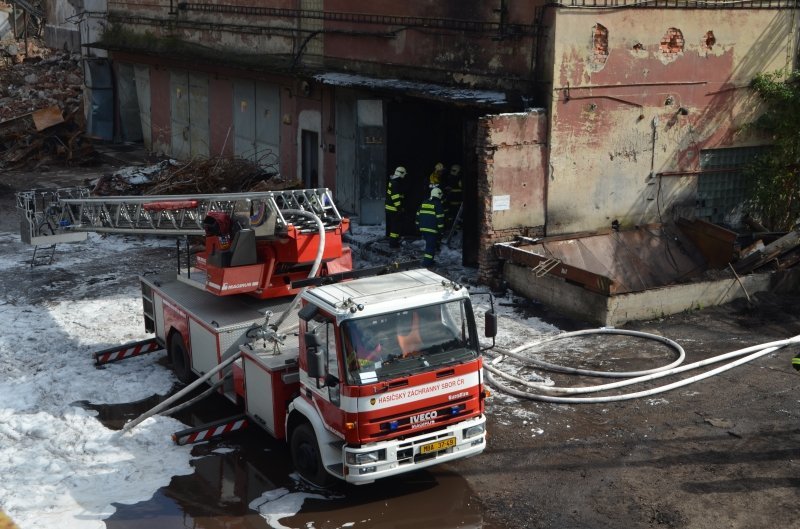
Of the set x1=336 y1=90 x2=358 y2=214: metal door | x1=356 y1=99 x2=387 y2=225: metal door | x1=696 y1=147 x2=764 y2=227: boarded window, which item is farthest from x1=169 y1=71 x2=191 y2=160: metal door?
x1=696 y1=147 x2=764 y2=227: boarded window

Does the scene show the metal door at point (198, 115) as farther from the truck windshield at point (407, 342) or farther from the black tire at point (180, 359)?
the truck windshield at point (407, 342)

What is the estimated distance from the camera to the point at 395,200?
18.3 metres

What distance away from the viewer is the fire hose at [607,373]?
38.4 feet

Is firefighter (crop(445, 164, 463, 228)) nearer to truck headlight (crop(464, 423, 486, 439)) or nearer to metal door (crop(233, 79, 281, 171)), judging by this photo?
metal door (crop(233, 79, 281, 171))

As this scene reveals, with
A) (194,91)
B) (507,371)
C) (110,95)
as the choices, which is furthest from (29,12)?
(507,371)

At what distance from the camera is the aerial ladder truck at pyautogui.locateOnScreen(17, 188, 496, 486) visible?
29.1 feet

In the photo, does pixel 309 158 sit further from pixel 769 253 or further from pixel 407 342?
pixel 407 342

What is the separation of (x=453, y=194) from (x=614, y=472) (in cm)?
970

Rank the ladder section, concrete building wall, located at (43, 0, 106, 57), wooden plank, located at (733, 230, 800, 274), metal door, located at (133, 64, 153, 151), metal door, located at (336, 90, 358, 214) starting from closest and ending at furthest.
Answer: the ladder section, wooden plank, located at (733, 230, 800, 274), metal door, located at (336, 90, 358, 214), metal door, located at (133, 64, 153, 151), concrete building wall, located at (43, 0, 106, 57)

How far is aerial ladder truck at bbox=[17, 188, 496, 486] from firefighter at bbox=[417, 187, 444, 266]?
472 centimetres

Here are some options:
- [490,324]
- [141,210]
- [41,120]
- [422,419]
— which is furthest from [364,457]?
[41,120]

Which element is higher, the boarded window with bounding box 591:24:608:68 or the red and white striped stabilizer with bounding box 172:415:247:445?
the boarded window with bounding box 591:24:608:68

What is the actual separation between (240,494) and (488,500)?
8.13ft

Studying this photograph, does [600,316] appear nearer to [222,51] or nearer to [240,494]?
[240,494]
